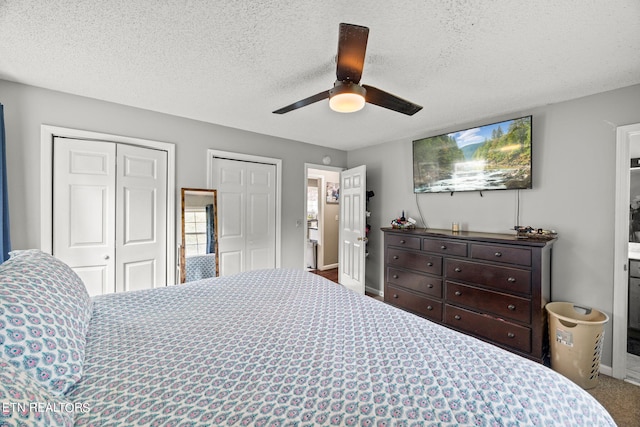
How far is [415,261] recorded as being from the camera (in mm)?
3072

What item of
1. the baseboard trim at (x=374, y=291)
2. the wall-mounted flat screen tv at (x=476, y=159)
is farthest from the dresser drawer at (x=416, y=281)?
the wall-mounted flat screen tv at (x=476, y=159)

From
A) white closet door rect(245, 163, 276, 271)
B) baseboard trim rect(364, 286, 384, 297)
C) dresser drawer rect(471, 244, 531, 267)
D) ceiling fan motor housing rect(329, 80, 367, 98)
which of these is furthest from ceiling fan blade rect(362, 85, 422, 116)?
baseboard trim rect(364, 286, 384, 297)

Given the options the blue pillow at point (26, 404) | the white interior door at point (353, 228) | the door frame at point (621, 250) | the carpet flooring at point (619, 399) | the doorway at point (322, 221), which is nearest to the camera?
the blue pillow at point (26, 404)

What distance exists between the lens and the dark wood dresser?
2236 millimetres

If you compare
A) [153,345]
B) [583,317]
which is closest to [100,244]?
[153,345]

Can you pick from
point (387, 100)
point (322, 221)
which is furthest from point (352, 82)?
point (322, 221)

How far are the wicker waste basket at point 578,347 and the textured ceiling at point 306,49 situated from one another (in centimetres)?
198

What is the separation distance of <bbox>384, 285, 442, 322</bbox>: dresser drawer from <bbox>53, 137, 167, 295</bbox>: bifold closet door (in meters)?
2.77

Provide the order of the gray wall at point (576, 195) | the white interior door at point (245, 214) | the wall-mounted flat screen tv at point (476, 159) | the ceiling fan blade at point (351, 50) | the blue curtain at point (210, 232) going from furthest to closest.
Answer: the white interior door at point (245, 214)
the blue curtain at point (210, 232)
the wall-mounted flat screen tv at point (476, 159)
the gray wall at point (576, 195)
the ceiling fan blade at point (351, 50)

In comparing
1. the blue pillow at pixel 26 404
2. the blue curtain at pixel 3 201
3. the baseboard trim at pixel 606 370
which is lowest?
the baseboard trim at pixel 606 370

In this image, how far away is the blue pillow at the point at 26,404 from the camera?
19.8 inches

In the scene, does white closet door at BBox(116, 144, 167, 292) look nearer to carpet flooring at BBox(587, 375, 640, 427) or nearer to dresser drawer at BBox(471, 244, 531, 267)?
dresser drawer at BBox(471, 244, 531, 267)

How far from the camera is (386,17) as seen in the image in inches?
55.8

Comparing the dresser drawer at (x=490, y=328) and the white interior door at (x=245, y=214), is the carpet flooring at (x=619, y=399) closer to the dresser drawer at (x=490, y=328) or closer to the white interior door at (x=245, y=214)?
the dresser drawer at (x=490, y=328)
